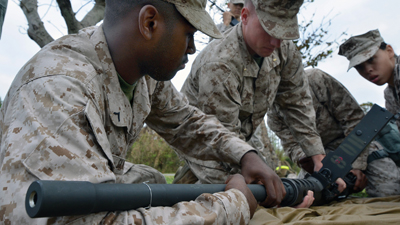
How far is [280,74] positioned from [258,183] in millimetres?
1842

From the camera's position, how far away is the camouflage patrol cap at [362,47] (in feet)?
13.4

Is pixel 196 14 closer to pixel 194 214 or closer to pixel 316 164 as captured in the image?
pixel 194 214

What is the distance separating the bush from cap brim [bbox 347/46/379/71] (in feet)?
28.2

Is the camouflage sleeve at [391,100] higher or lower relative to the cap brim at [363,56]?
lower

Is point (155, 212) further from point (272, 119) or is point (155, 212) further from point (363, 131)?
point (272, 119)

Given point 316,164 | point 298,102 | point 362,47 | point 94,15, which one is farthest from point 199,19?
point 94,15

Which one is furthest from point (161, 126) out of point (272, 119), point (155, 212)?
point (272, 119)

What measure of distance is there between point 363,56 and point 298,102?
1.14 metres

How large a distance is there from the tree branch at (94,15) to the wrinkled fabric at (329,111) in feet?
9.41

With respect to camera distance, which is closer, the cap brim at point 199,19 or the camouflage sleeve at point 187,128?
the cap brim at point 199,19

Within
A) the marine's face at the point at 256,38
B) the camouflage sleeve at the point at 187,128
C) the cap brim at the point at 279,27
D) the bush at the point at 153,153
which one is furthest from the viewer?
the bush at the point at 153,153

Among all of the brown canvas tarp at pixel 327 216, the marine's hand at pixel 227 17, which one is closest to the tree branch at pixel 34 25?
the marine's hand at pixel 227 17

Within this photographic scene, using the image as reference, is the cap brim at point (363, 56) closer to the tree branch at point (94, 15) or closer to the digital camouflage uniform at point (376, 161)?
the digital camouflage uniform at point (376, 161)

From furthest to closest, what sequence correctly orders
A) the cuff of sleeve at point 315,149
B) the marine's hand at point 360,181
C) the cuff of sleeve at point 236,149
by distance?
the marine's hand at point 360,181 → the cuff of sleeve at point 315,149 → the cuff of sleeve at point 236,149
